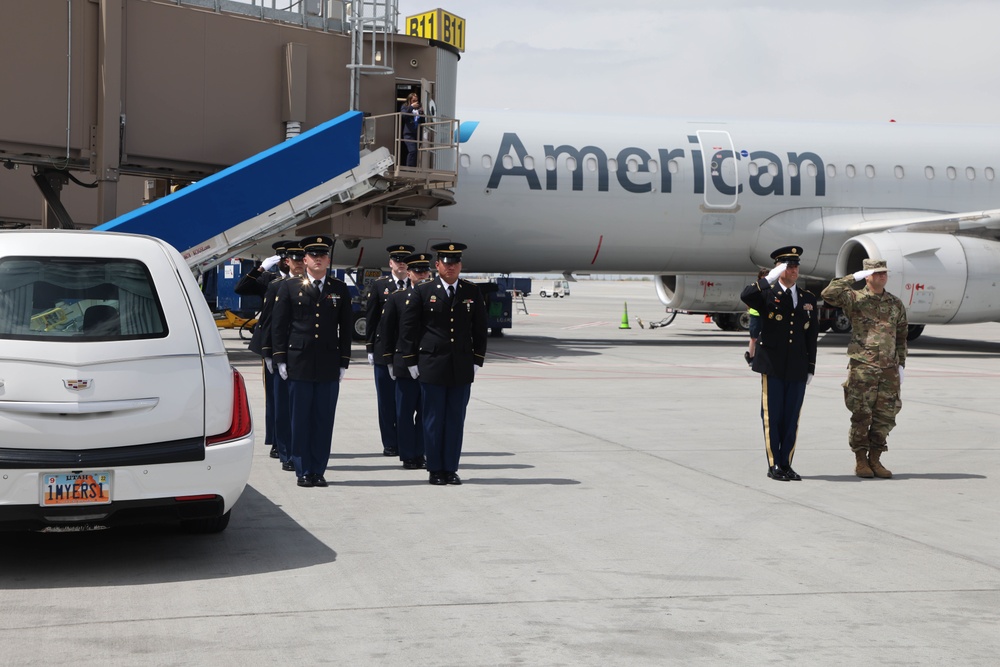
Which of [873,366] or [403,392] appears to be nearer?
[873,366]

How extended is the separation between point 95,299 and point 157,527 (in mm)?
1550

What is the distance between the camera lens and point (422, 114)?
19172mm

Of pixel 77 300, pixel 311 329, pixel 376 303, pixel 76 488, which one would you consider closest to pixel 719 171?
pixel 376 303

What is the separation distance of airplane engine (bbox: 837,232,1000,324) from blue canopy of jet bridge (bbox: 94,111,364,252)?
10.2 meters

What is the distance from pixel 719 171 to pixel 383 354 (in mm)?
14987

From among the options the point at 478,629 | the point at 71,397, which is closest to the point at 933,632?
the point at 478,629

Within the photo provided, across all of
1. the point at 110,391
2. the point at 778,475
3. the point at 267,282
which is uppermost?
the point at 267,282

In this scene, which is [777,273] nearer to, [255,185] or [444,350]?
[444,350]

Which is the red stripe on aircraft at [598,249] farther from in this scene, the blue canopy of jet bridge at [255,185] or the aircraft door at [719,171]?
the blue canopy of jet bridge at [255,185]

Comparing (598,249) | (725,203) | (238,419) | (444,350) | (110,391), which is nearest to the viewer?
(110,391)

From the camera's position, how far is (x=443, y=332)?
867 cm

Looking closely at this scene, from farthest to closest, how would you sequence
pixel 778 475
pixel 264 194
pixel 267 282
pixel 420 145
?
1. pixel 420 145
2. pixel 264 194
3. pixel 267 282
4. pixel 778 475

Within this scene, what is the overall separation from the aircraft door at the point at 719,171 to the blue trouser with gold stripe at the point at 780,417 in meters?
14.3

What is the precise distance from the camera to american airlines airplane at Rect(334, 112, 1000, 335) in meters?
21.9
